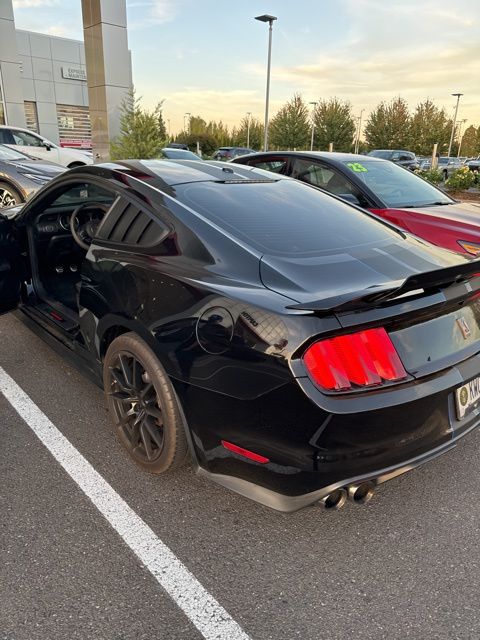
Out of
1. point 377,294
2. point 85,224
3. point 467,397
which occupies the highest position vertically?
point 377,294

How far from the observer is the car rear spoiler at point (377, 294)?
1802 millimetres

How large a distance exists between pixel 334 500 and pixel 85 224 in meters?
2.70

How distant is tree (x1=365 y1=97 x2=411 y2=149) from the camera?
145 feet

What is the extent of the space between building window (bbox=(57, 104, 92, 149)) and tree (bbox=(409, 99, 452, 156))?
2832 cm

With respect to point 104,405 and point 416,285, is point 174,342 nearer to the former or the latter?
point 416,285

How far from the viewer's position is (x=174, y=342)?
216 cm

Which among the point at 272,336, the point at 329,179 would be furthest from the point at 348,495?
the point at 329,179

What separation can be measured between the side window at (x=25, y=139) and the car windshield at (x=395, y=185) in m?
10.1

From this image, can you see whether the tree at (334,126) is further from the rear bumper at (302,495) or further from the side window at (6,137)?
the rear bumper at (302,495)

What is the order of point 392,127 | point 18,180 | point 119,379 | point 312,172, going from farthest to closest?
1. point 392,127
2. point 18,180
3. point 312,172
4. point 119,379

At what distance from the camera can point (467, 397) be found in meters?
2.18

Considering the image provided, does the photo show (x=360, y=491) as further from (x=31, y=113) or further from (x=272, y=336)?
(x=31, y=113)

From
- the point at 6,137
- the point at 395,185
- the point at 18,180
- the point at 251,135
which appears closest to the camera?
the point at 395,185

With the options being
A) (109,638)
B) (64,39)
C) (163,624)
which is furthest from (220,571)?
(64,39)
